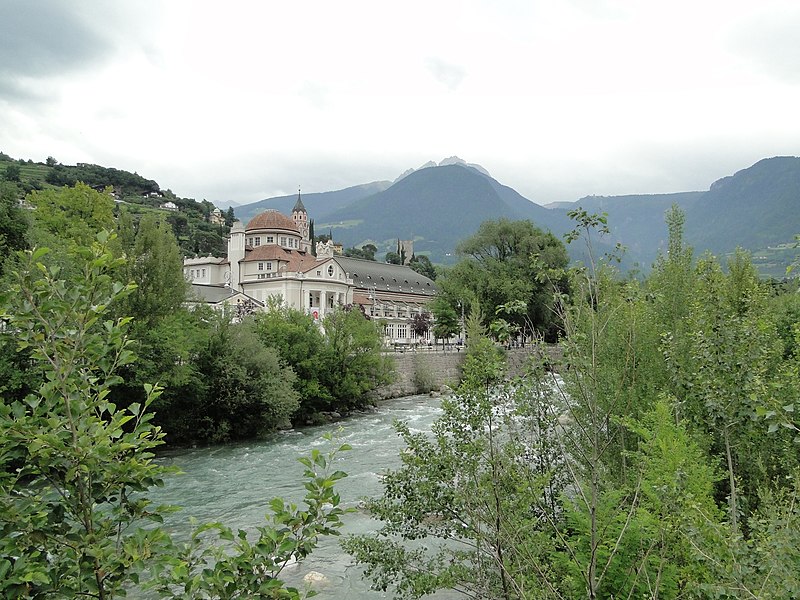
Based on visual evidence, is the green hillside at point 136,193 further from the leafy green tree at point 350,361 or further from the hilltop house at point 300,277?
the leafy green tree at point 350,361

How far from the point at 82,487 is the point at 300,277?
6316cm

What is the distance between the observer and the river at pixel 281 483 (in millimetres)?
11664

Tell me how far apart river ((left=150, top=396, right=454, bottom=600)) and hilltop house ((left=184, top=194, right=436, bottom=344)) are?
3117cm

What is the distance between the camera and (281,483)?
57.9ft

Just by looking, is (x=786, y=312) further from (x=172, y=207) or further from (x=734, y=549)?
(x=172, y=207)

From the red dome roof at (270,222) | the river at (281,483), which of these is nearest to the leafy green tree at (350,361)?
the river at (281,483)

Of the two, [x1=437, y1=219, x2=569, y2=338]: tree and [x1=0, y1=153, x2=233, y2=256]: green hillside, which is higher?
[x1=0, y1=153, x2=233, y2=256]: green hillside

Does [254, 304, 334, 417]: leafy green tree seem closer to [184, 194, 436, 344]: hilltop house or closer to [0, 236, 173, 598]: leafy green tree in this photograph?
[184, 194, 436, 344]: hilltop house

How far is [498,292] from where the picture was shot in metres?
46.8

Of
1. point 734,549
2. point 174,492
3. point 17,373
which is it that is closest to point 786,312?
point 734,549

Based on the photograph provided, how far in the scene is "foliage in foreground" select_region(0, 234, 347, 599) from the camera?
2.67 m

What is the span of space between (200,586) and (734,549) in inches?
141

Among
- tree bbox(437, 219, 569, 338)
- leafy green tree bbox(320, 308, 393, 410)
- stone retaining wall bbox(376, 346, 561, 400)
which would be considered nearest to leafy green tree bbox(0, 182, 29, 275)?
leafy green tree bbox(320, 308, 393, 410)

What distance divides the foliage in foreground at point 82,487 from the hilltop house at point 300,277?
170 feet
